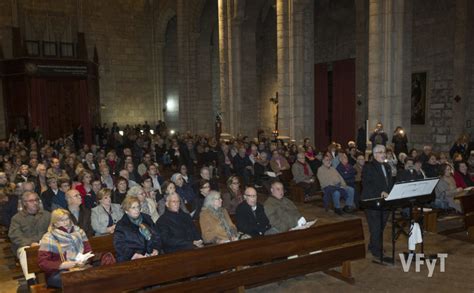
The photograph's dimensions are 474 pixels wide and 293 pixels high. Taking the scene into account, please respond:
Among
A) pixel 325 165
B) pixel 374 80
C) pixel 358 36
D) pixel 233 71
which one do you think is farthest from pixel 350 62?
pixel 325 165

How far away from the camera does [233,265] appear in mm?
4879

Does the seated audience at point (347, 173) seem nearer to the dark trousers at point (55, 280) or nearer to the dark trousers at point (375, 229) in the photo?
the dark trousers at point (375, 229)

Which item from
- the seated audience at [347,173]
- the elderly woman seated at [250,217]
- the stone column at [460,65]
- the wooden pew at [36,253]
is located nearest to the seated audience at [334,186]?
the seated audience at [347,173]

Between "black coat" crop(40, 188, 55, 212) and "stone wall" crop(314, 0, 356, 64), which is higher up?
"stone wall" crop(314, 0, 356, 64)

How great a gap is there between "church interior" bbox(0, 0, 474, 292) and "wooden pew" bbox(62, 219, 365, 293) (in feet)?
0.06

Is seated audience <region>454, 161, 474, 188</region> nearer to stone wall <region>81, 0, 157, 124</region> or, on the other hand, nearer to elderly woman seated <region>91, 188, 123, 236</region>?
elderly woman seated <region>91, 188, 123, 236</region>

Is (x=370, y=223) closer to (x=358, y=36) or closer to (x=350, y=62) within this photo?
(x=358, y=36)

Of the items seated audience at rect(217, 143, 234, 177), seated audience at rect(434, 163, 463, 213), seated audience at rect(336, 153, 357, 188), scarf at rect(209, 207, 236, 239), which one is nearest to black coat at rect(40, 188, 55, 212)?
scarf at rect(209, 207, 236, 239)

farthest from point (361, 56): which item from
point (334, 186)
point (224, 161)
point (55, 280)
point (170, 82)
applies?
point (55, 280)

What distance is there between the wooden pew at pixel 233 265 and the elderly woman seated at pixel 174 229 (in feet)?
1.48

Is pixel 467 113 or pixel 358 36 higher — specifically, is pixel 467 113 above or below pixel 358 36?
below

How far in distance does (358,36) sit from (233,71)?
17.3 ft

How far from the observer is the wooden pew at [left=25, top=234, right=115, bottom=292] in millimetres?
4789

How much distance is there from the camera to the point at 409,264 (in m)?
6.20
